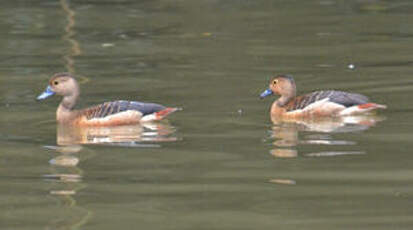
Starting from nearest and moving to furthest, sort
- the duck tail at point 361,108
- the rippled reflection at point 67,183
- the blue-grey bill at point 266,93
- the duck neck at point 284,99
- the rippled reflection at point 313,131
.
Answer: the rippled reflection at point 67,183
the rippled reflection at point 313,131
the duck tail at point 361,108
the duck neck at point 284,99
the blue-grey bill at point 266,93

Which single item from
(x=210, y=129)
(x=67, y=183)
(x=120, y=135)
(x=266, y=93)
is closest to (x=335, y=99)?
(x=266, y=93)

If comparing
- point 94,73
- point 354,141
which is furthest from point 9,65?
point 354,141

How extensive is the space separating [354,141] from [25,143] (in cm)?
308

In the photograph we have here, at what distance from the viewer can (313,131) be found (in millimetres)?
12953

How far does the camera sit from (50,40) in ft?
70.0

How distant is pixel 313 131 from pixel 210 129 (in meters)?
1.02

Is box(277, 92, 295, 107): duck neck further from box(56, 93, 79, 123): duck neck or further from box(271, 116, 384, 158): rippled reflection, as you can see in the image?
box(56, 93, 79, 123): duck neck

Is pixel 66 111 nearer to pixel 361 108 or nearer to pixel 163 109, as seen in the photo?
pixel 163 109

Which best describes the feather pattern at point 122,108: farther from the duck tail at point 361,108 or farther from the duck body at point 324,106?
the duck tail at point 361,108

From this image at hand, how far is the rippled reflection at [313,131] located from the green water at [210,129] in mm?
27

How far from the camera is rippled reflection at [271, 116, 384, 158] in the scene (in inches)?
454

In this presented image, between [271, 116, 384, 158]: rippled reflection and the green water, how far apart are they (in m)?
0.03

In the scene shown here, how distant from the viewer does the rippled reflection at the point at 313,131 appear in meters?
11.5

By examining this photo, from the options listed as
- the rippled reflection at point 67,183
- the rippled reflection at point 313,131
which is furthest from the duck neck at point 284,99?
the rippled reflection at point 67,183
